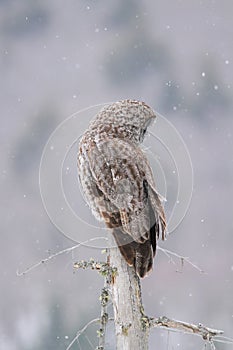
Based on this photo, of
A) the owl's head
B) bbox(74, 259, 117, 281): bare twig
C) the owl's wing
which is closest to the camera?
the owl's wing

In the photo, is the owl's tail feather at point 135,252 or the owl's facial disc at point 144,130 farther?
the owl's facial disc at point 144,130

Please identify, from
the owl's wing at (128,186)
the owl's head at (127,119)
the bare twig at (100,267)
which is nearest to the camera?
the owl's wing at (128,186)

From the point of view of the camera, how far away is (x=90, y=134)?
12.0 ft

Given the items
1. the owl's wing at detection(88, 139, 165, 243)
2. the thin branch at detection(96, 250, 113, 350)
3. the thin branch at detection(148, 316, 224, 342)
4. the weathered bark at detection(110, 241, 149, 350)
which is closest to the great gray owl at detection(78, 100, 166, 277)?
the owl's wing at detection(88, 139, 165, 243)

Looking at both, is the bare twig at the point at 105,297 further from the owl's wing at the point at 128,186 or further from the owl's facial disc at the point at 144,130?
the owl's facial disc at the point at 144,130

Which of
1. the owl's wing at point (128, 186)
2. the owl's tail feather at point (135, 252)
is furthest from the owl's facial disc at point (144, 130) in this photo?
the owl's tail feather at point (135, 252)

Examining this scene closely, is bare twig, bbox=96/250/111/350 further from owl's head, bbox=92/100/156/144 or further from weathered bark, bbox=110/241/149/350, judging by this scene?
owl's head, bbox=92/100/156/144

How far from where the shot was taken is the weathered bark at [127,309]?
132 inches

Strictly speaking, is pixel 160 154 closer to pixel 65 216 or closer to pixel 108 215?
pixel 108 215

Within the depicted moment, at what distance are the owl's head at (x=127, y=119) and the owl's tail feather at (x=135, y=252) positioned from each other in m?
0.83

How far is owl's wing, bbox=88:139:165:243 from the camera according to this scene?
3318mm

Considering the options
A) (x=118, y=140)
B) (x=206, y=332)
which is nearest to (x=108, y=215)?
(x=118, y=140)

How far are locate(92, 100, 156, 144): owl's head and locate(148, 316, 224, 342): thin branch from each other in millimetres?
1439

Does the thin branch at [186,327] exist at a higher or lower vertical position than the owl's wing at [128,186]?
lower
